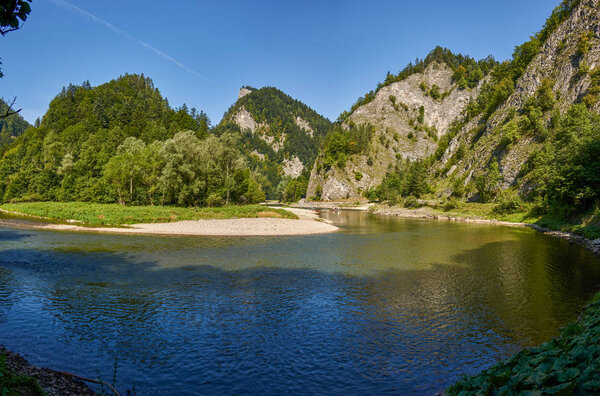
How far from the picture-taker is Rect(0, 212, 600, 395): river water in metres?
11.2

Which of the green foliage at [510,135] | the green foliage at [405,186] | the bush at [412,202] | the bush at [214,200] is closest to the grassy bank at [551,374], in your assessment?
the bush at [214,200]

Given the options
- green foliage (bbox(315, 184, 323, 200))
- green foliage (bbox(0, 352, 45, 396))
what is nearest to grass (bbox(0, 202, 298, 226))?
green foliage (bbox(0, 352, 45, 396))

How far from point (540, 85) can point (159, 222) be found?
106m

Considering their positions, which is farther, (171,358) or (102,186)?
(102,186)

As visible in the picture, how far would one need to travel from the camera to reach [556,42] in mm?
97438

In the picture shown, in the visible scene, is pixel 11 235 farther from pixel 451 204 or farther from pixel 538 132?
pixel 538 132

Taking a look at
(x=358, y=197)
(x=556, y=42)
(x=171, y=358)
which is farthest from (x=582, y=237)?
(x=358, y=197)

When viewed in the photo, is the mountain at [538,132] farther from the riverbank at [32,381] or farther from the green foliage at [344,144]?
the riverbank at [32,381]

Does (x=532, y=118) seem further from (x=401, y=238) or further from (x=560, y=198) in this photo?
(x=401, y=238)

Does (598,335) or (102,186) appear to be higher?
(102,186)

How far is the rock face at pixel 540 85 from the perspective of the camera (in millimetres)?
83562

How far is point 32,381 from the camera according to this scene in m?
7.81

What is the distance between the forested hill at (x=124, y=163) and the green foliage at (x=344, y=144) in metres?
70.5

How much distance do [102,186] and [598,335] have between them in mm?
89467
